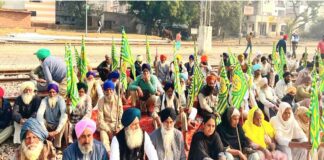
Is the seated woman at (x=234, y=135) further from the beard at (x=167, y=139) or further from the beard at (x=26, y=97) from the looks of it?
the beard at (x=26, y=97)

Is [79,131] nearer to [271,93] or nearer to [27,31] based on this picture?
[271,93]

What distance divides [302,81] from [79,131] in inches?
233

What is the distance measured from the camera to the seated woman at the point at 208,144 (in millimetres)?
4520

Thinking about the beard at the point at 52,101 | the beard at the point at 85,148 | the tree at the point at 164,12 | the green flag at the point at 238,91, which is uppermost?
the tree at the point at 164,12

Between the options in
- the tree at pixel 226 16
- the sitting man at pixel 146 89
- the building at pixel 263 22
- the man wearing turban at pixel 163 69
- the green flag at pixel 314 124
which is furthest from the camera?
the building at pixel 263 22

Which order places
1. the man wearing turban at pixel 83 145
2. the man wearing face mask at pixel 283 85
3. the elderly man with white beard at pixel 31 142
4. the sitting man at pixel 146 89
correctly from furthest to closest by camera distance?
the man wearing face mask at pixel 283 85, the sitting man at pixel 146 89, the elderly man with white beard at pixel 31 142, the man wearing turban at pixel 83 145

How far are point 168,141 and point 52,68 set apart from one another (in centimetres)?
339

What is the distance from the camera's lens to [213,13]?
45.9 meters

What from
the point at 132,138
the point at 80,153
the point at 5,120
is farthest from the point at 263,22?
the point at 80,153

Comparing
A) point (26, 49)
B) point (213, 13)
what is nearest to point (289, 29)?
point (213, 13)

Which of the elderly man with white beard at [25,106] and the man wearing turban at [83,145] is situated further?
the elderly man with white beard at [25,106]

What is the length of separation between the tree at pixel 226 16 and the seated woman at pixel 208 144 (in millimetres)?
41800

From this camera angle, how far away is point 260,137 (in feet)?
17.1

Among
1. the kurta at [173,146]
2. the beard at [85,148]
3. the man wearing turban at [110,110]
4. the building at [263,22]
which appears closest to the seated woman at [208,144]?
the kurta at [173,146]
